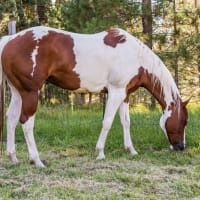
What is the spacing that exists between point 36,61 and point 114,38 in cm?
97

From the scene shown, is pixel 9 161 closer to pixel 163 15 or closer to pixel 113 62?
pixel 113 62

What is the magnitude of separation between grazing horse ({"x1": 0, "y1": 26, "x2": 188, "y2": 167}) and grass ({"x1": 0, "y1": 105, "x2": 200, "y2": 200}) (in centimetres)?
27

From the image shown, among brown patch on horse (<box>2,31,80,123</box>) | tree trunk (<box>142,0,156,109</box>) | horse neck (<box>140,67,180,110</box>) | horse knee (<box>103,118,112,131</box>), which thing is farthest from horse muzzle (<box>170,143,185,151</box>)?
tree trunk (<box>142,0,156,109</box>)

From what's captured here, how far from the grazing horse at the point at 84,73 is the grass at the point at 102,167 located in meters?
0.27

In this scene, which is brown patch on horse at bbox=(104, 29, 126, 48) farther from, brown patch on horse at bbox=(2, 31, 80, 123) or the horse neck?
the horse neck

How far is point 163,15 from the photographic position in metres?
9.70

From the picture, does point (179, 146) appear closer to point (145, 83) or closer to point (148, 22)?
point (145, 83)

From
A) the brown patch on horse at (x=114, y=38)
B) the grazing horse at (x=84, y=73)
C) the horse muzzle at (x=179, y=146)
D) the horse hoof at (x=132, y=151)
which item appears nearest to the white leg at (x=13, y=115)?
the grazing horse at (x=84, y=73)

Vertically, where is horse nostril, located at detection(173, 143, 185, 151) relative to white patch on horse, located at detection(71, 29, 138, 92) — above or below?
below

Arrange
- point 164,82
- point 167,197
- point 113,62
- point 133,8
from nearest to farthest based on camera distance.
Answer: point 167,197 → point 113,62 → point 164,82 → point 133,8

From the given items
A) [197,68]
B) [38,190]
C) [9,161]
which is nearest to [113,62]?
[9,161]

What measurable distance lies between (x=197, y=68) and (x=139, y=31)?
1659 millimetres

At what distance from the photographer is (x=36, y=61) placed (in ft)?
Result: 14.2

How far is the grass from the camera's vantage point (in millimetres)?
3266
